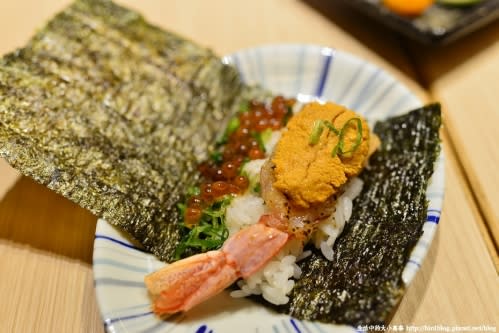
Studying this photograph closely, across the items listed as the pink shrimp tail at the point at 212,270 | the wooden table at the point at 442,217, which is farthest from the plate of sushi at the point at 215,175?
the wooden table at the point at 442,217

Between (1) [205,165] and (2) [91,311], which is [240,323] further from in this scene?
(1) [205,165]

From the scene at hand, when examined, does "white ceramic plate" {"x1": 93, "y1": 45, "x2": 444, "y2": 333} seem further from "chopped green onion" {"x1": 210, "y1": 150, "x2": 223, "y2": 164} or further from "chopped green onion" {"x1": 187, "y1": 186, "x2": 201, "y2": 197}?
"chopped green onion" {"x1": 210, "y1": 150, "x2": 223, "y2": 164}

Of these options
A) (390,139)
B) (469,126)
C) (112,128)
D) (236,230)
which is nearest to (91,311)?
(236,230)

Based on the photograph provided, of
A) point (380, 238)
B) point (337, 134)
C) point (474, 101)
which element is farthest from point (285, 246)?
point (474, 101)

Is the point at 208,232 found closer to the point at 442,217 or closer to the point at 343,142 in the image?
the point at 343,142

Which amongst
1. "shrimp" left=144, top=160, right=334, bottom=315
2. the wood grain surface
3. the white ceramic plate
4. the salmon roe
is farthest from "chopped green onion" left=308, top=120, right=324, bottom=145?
the wood grain surface

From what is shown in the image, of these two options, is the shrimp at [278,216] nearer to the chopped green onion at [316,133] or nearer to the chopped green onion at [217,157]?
the chopped green onion at [316,133]
